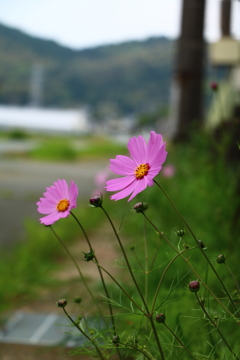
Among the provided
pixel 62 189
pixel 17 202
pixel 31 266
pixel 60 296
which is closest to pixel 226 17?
pixel 17 202

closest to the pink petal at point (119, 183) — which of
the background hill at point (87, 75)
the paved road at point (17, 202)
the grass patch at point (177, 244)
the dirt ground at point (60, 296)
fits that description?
the dirt ground at point (60, 296)

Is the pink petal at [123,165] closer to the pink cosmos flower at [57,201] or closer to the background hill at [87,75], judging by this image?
the pink cosmos flower at [57,201]

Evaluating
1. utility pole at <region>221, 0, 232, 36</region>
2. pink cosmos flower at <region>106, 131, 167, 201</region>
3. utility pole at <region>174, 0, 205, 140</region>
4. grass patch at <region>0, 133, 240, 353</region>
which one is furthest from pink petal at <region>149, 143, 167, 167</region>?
utility pole at <region>221, 0, 232, 36</region>

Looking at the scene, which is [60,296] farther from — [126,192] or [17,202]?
[17,202]

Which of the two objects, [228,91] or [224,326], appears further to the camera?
[228,91]

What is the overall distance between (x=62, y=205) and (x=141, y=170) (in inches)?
4.3

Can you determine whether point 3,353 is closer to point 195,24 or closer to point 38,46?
point 195,24

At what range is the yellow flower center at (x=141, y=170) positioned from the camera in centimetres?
59

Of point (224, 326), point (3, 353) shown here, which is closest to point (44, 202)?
point (224, 326)

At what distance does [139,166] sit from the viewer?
1.99ft

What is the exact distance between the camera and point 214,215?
198 centimetres

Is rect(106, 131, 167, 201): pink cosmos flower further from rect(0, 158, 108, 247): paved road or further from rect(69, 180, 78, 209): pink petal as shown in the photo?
rect(0, 158, 108, 247): paved road

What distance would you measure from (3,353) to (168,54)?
72147 millimetres

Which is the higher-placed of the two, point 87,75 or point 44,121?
point 87,75
